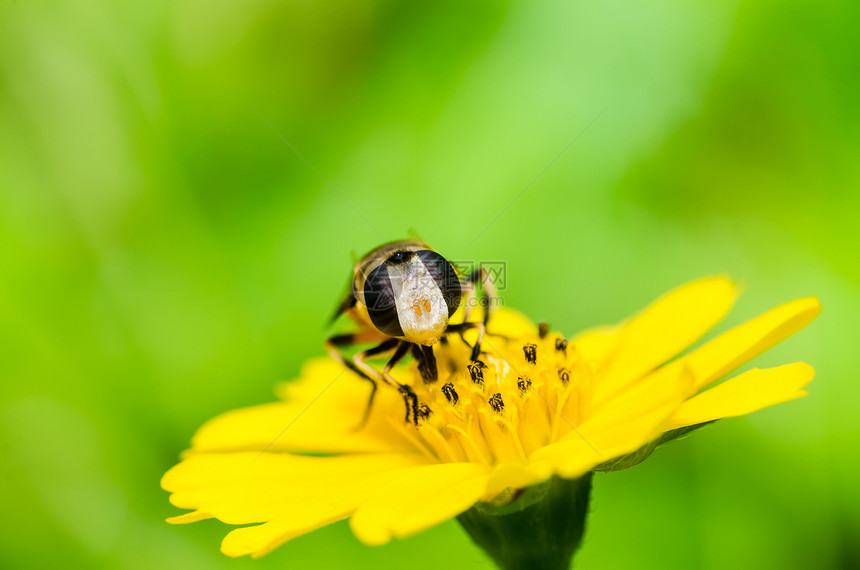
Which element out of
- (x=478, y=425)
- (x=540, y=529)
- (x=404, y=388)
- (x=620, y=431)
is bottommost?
(x=540, y=529)

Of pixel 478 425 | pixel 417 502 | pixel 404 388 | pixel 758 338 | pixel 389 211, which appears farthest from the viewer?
pixel 389 211

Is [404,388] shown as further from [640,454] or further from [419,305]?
[640,454]

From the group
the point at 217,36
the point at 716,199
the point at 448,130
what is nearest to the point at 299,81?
the point at 217,36

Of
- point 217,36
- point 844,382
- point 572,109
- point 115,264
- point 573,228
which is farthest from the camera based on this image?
point 217,36

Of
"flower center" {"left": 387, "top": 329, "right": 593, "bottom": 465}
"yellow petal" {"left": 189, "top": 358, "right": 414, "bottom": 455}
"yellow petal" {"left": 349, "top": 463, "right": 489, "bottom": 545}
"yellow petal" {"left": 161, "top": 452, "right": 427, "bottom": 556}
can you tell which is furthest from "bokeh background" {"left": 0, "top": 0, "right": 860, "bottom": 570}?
"yellow petal" {"left": 349, "top": 463, "right": 489, "bottom": 545}

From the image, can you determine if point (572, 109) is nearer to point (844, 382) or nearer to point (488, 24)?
point (488, 24)

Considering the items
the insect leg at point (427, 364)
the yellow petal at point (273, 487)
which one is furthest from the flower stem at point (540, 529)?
the insect leg at point (427, 364)

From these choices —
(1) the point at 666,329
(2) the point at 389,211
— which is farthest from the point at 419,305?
(2) the point at 389,211

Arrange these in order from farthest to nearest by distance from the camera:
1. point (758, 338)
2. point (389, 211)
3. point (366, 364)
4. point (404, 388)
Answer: point (389, 211)
point (366, 364)
point (404, 388)
point (758, 338)
